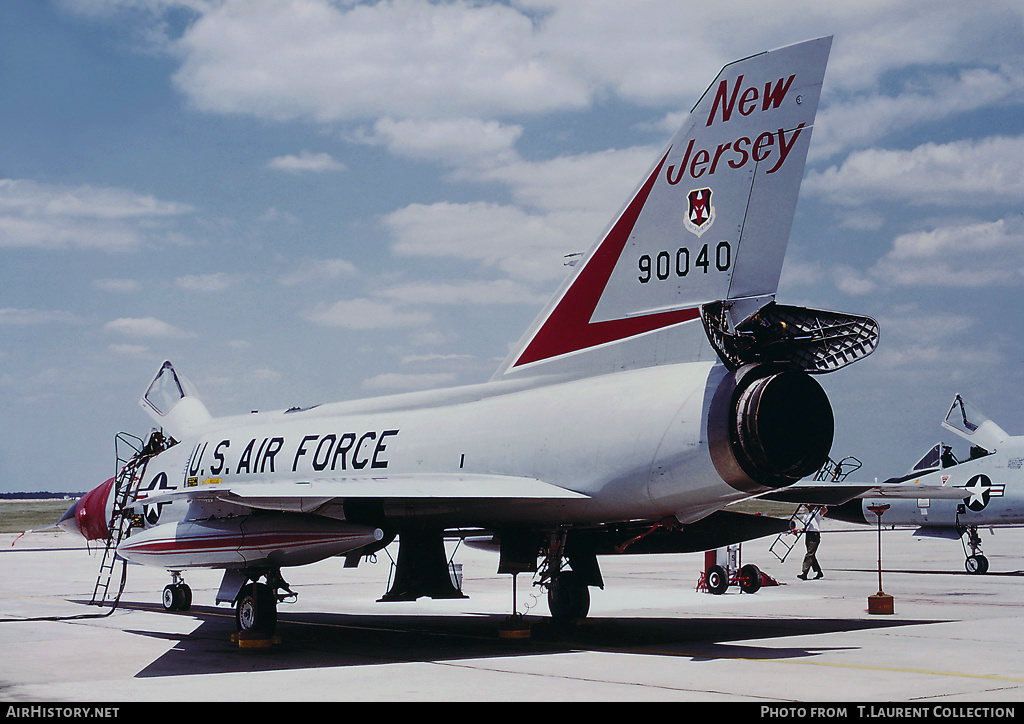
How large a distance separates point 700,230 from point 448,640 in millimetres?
5584

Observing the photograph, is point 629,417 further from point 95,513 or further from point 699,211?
point 95,513

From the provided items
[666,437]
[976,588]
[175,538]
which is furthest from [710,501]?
[976,588]

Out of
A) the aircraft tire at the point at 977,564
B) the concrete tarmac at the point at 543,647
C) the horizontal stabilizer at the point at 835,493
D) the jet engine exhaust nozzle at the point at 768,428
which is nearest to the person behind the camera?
the concrete tarmac at the point at 543,647

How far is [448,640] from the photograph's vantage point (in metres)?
12.5

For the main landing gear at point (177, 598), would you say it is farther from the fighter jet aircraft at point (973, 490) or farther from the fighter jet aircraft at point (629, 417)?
the fighter jet aircraft at point (973, 490)

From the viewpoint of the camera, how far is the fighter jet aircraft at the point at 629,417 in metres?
9.91

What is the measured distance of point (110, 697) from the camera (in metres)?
8.05

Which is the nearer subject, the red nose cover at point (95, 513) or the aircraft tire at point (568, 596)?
the aircraft tire at point (568, 596)

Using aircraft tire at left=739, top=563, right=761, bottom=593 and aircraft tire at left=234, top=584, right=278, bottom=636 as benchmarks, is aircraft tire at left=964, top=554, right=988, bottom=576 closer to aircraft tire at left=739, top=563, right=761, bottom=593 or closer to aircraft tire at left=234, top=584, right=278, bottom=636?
aircraft tire at left=739, top=563, right=761, bottom=593

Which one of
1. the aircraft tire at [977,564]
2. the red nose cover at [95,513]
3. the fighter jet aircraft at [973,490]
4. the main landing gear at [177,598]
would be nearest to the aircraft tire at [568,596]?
the main landing gear at [177,598]

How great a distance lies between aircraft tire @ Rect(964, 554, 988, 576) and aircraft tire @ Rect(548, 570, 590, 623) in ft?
44.4

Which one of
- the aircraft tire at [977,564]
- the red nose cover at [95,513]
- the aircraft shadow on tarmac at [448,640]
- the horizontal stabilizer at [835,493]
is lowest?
the aircraft shadow on tarmac at [448,640]

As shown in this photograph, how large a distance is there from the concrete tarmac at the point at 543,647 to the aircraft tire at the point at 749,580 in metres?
0.28

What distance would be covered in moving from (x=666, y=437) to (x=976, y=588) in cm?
1259
